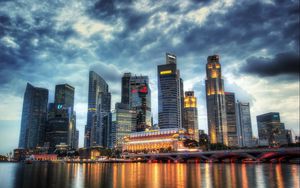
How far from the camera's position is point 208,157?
169 metres

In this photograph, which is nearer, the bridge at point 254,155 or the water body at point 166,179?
the water body at point 166,179

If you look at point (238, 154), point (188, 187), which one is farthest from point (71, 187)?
point (238, 154)

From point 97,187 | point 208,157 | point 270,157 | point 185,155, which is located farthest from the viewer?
point 185,155

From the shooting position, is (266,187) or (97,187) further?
(97,187)

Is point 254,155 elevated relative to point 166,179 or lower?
elevated

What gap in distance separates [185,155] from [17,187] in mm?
144730

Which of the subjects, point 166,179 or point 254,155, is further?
point 254,155

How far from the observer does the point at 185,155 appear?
604 feet

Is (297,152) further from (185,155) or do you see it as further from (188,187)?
(188,187)

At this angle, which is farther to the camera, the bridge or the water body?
the bridge

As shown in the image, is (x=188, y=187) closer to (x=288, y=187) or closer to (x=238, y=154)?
(x=288, y=187)

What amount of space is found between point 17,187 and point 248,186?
39.5 m

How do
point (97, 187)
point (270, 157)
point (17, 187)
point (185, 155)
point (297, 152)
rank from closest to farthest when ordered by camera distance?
point (97, 187), point (17, 187), point (297, 152), point (270, 157), point (185, 155)

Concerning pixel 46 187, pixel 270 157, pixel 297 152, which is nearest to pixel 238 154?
pixel 270 157
